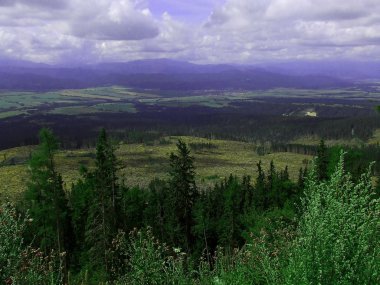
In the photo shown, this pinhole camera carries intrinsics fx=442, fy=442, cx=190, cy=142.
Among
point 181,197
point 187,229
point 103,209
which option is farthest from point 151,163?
point 103,209

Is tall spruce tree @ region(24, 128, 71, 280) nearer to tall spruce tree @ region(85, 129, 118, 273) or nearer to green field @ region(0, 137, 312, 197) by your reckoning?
tall spruce tree @ region(85, 129, 118, 273)

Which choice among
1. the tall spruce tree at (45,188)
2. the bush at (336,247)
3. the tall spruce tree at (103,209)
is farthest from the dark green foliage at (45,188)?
the bush at (336,247)

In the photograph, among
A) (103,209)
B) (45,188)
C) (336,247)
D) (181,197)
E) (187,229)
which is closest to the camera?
(336,247)

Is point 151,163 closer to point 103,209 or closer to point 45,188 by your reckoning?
point 45,188

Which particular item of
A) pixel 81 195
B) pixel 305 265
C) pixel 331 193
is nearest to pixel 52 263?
pixel 305 265

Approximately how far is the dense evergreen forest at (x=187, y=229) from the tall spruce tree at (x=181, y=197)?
0.11 meters

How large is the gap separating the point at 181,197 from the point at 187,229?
4046 millimetres

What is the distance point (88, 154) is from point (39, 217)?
448ft

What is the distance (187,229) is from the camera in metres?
47.0

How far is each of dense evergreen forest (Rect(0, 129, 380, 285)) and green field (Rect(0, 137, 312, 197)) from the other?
55.3 metres

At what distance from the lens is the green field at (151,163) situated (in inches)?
4882

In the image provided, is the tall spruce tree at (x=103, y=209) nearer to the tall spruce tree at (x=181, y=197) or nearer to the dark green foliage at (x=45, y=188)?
the dark green foliage at (x=45, y=188)

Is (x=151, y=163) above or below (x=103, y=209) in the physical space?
below

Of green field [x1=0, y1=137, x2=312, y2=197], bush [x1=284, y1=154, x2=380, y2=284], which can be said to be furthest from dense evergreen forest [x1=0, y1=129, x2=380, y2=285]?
green field [x1=0, y1=137, x2=312, y2=197]
